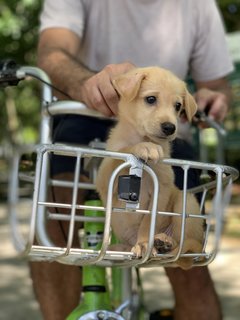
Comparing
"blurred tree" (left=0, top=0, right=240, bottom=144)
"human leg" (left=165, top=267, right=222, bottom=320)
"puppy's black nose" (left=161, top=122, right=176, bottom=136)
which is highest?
"blurred tree" (left=0, top=0, right=240, bottom=144)

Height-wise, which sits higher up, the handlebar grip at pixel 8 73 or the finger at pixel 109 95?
the handlebar grip at pixel 8 73

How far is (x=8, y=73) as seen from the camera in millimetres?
2141

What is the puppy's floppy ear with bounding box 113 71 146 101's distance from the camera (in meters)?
1.80

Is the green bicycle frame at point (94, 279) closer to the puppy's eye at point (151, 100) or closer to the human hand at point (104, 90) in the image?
the human hand at point (104, 90)

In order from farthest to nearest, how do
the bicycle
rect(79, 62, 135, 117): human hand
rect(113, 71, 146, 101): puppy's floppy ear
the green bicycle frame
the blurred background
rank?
the blurred background → the green bicycle frame → rect(79, 62, 135, 117): human hand → rect(113, 71, 146, 101): puppy's floppy ear → the bicycle

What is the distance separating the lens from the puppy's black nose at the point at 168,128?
5.64ft

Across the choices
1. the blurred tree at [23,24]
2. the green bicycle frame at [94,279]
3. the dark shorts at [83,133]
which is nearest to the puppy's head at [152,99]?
the green bicycle frame at [94,279]

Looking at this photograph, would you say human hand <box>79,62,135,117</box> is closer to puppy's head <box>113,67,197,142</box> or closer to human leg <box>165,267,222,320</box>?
puppy's head <box>113,67,197,142</box>

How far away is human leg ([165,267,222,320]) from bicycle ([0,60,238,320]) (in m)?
0.18

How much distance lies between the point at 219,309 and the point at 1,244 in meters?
5.80

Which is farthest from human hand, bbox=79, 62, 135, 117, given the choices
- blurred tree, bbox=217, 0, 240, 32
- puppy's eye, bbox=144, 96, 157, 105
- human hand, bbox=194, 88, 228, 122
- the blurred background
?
blurred tree, bbox=217, 0, 240, 32

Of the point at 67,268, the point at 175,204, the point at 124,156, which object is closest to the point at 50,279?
Result: the point at 67,268

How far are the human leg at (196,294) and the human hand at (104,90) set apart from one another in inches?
33.0

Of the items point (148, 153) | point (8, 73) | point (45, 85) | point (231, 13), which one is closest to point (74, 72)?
point (45, 85)
